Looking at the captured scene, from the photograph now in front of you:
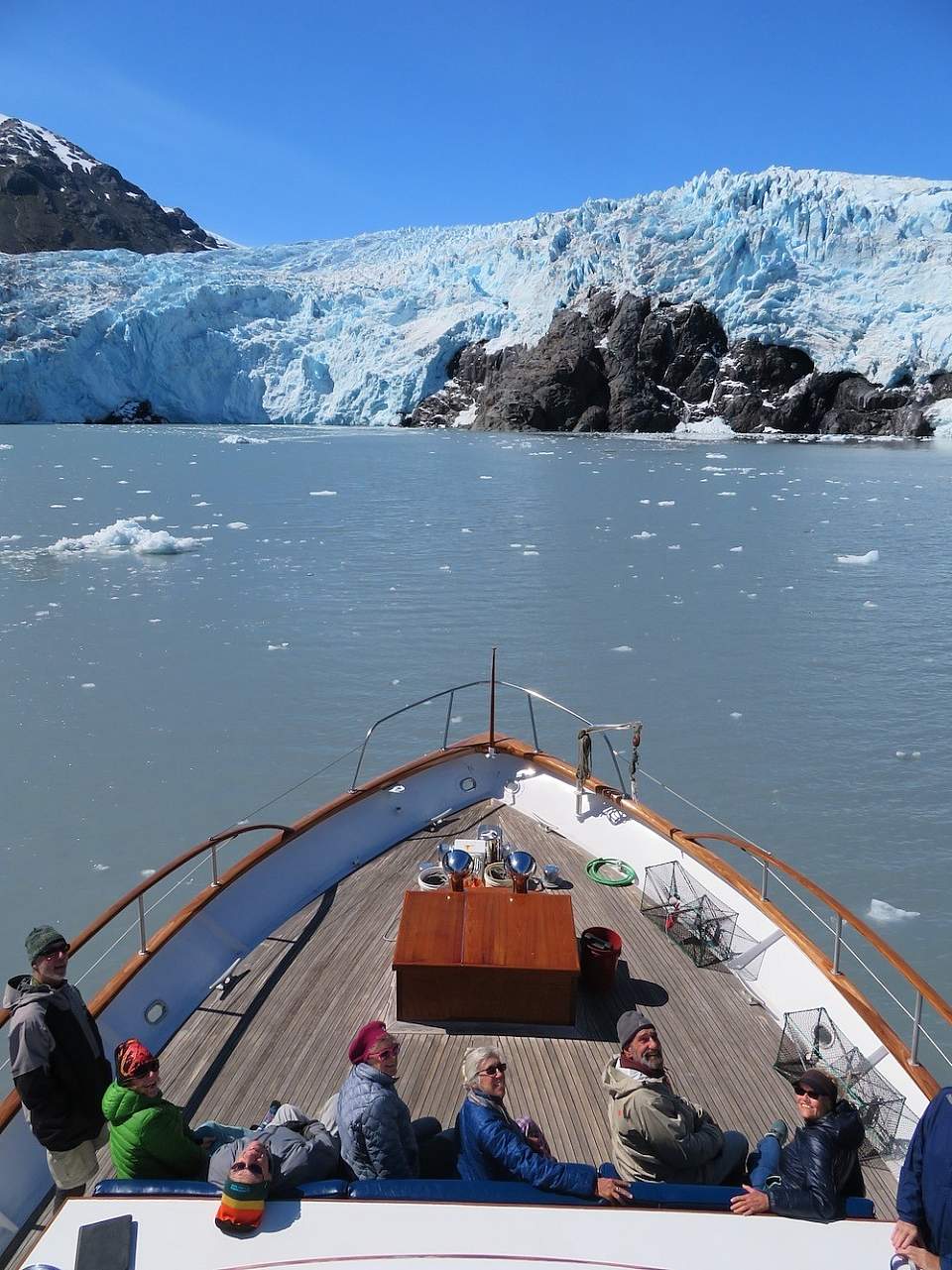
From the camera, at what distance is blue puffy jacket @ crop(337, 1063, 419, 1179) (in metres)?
2.91

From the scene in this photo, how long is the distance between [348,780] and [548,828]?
10.9 ft

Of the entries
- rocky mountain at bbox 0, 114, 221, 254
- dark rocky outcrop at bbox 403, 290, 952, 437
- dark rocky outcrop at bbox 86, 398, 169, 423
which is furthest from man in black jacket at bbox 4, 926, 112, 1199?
rocky mountain at bbox 0, 114, 221, 254

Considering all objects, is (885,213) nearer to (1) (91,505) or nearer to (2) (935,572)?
(2) (935,572)

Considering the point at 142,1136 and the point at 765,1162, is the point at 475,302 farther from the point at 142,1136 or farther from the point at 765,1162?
the point at 142,1136

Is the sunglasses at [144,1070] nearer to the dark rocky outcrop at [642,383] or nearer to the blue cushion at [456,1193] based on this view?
the blue cushion at [456,1193]

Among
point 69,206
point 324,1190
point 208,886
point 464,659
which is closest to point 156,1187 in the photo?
point 324,1190

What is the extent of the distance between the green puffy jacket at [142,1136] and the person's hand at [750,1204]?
1827 millimetres

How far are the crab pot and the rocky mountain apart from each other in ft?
437

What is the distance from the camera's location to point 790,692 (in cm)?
1195

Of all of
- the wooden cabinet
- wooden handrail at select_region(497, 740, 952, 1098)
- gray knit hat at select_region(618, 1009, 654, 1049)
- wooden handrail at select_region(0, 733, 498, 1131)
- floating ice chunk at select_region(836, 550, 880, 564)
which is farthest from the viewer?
floating ice chunk at select_region(836, 550, 880, 564)

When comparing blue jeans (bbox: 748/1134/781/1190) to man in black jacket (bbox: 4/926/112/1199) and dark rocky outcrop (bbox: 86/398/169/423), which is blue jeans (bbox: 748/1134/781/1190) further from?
dark rocky outcrop (bbox: 86/398/169/423)

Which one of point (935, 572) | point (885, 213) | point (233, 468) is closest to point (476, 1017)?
point (935, 572)

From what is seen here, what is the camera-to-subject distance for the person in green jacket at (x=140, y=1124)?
113 inches

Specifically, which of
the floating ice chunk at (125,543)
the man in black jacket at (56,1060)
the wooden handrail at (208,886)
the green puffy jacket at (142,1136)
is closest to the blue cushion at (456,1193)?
the green puffy jacket at (142,1136)
